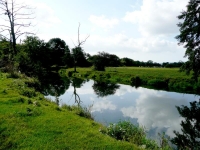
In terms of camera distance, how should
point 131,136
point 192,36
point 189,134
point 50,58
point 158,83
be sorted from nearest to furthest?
point 131,136 < point 189,134 < point 192,36 < point 158,83 < point 50,58

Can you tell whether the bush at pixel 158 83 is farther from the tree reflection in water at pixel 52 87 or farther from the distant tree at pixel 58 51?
the distant tree at pixel 58 51

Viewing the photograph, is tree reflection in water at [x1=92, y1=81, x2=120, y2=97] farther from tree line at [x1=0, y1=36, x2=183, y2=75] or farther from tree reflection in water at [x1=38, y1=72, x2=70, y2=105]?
tree line at [x1=0, y1=36, x2=183, y2=75]

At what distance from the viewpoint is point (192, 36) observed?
27844mm

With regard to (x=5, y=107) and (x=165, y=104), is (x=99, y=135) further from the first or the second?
(x=165, y=104)

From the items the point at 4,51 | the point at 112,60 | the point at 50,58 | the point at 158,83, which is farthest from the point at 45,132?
the point at 112,60

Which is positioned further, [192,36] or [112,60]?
[112,60]

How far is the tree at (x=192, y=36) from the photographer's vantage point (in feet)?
88.0

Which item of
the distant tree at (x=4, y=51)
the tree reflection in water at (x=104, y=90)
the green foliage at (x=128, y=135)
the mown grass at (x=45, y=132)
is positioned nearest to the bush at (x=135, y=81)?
the tree reflection in water at (x=104, y=90)

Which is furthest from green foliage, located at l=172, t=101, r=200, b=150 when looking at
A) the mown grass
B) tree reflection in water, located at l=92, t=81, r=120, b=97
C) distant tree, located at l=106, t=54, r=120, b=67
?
distant tree, located at l=106, t=54, r=120, b=67

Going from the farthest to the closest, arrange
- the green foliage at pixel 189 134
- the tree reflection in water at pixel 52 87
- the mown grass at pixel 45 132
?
the tree reflection in water at pixel 52 87
the green foliage at pixel 189 134
the mown grass at pixel 45 132

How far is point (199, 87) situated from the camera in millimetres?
32125

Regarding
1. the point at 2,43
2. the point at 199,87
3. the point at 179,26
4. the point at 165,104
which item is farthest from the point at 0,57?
the point at 199,87

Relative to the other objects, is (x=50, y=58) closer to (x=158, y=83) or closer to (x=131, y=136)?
(x=158, y=83)

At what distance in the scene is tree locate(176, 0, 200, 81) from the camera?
88.0 feet
